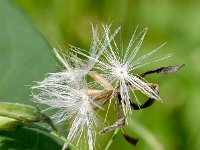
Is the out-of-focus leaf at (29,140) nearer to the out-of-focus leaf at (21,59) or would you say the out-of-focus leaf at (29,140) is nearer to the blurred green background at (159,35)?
the out-of-focus leaf at (21,59)

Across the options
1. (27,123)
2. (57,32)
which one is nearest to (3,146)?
(27,123)

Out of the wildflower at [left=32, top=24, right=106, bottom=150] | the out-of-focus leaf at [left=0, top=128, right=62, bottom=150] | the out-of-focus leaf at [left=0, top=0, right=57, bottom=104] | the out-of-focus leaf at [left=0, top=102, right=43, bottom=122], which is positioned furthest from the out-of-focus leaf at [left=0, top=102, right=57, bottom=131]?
the out-of-focus leaf at [left=0, top=0, right=57, bottom=104]

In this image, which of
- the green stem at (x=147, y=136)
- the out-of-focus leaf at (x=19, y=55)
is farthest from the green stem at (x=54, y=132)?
the green stem at (x=147, y=136)

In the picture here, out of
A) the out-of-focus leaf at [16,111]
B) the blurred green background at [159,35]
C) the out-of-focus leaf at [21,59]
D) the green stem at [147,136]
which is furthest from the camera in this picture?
the blurred green background at [159,35]

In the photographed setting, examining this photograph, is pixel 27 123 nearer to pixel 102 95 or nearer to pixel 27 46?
pixel 102 95

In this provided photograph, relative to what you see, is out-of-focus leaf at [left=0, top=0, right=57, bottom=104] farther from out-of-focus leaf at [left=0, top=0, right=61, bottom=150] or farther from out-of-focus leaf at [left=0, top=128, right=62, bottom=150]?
out-of-focus leaf at [left=0, top=128, right=62, bottom=150]
